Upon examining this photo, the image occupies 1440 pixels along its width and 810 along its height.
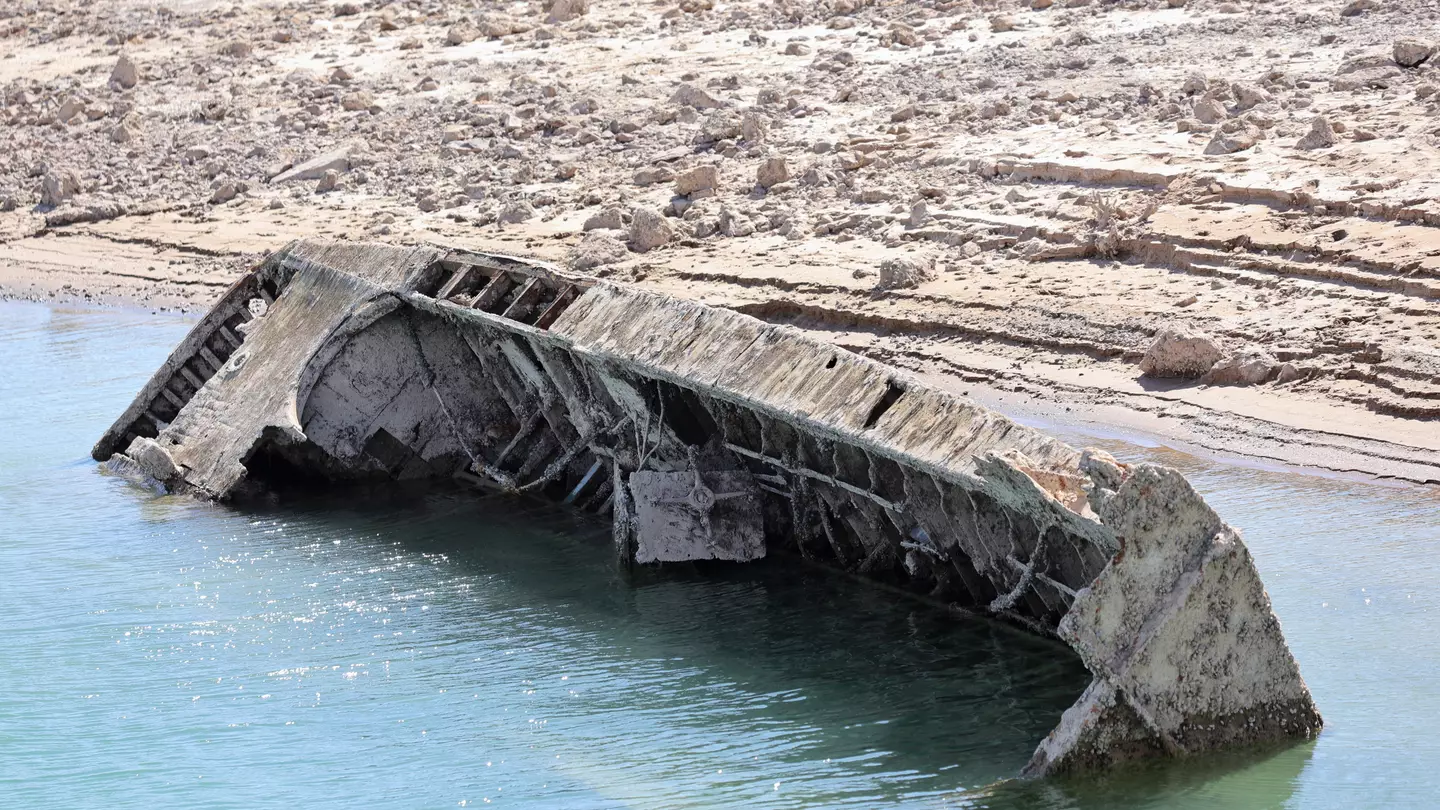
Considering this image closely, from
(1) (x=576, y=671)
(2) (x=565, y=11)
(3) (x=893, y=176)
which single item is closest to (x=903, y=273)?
(3) (x=893, y=176)

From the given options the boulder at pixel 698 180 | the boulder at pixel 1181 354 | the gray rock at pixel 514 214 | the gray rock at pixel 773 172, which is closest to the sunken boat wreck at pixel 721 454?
the boulder at pixel 1181 354

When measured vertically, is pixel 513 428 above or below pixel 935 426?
below

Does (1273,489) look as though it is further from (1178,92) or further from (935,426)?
(1178,92)

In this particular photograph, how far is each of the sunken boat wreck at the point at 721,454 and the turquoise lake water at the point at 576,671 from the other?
272 millimetres

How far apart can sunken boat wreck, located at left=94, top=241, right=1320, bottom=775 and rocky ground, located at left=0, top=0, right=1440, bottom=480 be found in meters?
3.23

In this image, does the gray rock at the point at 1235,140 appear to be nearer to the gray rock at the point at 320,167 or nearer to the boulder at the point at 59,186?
the gray rock at the point at 320,167

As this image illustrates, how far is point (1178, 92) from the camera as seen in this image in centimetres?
1700

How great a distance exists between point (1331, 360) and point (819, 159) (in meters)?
6.65

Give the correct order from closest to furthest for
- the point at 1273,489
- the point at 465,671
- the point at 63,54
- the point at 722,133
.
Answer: the point at 465,671 → the point at 1273,489 → the point at 722,133 → the point at 63,54

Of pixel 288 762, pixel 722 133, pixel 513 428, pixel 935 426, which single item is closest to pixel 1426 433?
pixel 935 426

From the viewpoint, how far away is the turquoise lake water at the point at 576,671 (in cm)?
823

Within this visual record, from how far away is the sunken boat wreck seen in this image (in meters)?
7.44

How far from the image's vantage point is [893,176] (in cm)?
1703

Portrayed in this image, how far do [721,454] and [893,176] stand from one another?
6.90 meters
